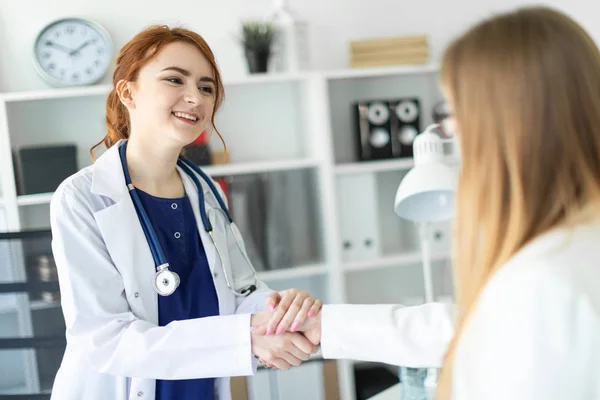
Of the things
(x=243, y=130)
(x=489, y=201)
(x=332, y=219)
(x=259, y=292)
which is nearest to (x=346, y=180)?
(x=332, y=219)

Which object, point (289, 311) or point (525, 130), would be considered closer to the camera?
point (525, 130)

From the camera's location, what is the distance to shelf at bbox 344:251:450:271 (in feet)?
10.6

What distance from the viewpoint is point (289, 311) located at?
1.62m

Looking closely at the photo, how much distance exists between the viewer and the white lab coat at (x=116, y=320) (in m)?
1.51

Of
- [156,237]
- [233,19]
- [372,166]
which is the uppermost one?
[233,19]

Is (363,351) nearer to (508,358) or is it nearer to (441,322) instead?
(441,322)

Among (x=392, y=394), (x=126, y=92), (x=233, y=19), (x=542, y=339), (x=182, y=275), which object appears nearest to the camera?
(x=542, y=339)

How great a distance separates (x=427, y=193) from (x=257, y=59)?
150 centimetres

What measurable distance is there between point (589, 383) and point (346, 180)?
245 cm

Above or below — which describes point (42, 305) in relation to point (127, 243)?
below

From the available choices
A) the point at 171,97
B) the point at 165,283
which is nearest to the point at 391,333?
the point at 165,283

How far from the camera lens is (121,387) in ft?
5.16

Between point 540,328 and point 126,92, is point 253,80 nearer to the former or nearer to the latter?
point 126,92

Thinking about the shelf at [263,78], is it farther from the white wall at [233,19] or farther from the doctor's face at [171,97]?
the doctor's face at [171,97]
